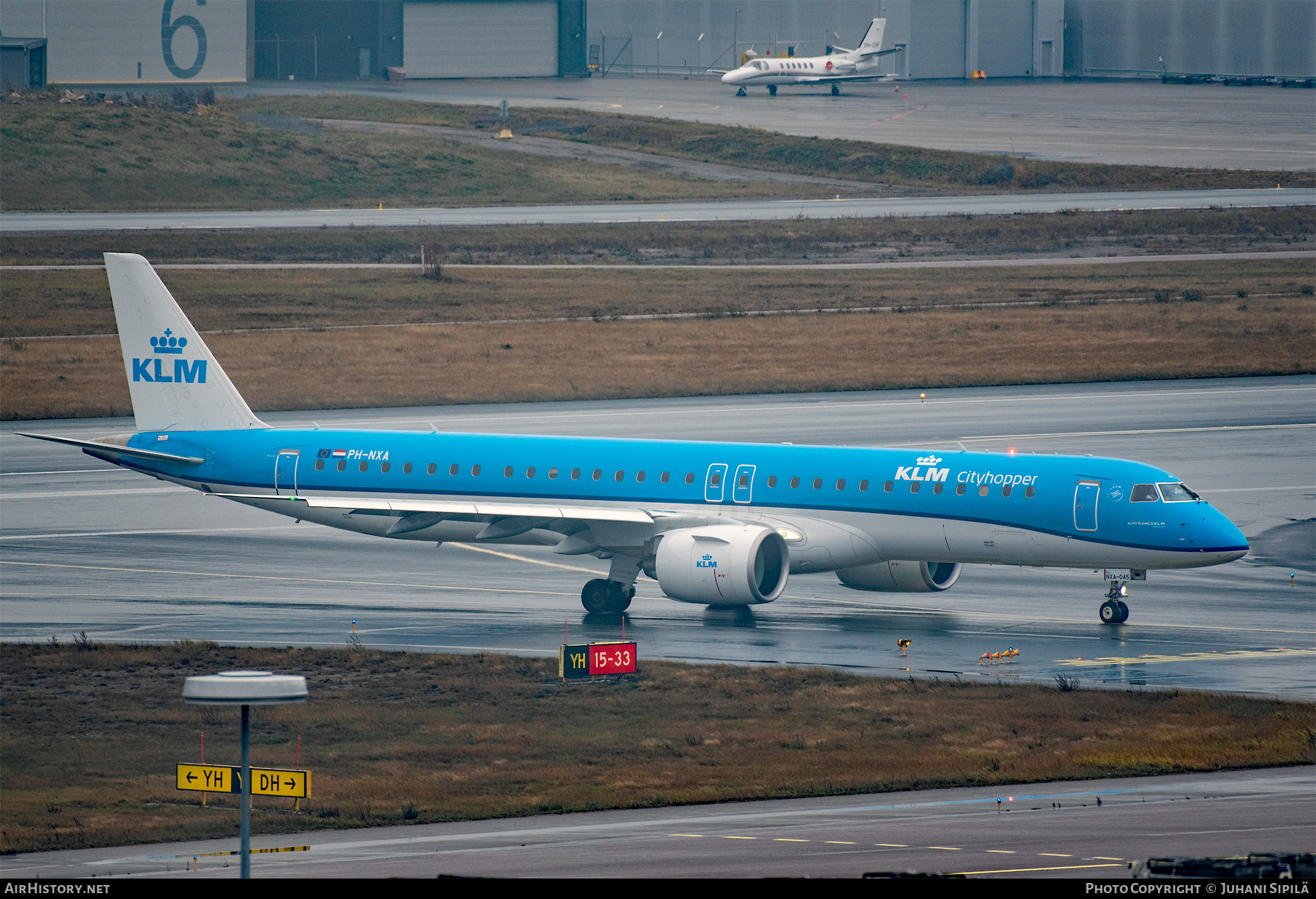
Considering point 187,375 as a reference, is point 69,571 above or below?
below

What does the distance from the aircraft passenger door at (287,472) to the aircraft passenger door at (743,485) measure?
11918 millimetres

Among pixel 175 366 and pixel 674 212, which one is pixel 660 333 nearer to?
pixel 175 366

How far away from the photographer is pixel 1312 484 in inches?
2240

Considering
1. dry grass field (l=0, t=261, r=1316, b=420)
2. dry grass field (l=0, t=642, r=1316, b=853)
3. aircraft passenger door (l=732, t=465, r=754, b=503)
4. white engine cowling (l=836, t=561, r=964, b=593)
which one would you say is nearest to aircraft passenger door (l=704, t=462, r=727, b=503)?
aircraft passenger door (l=732, t=465, r=754, b=503)

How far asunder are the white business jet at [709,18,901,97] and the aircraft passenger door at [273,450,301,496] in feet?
474

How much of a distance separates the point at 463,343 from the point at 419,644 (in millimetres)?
45869

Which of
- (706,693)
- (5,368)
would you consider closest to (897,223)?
(5,368)

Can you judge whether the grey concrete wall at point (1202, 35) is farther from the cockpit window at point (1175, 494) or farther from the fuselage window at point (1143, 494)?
the fuselage window at point (1143, 494)

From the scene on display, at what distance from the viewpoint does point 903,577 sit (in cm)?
4288

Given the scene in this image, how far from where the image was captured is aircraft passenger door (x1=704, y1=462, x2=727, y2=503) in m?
42.8

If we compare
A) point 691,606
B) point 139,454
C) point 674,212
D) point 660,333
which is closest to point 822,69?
point 674,212

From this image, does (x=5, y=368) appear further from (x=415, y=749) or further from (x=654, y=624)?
(x=415, y=749)

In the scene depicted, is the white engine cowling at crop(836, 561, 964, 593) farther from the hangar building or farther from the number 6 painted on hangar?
the number 6 painted on hangar

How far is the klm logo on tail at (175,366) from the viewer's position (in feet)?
157
